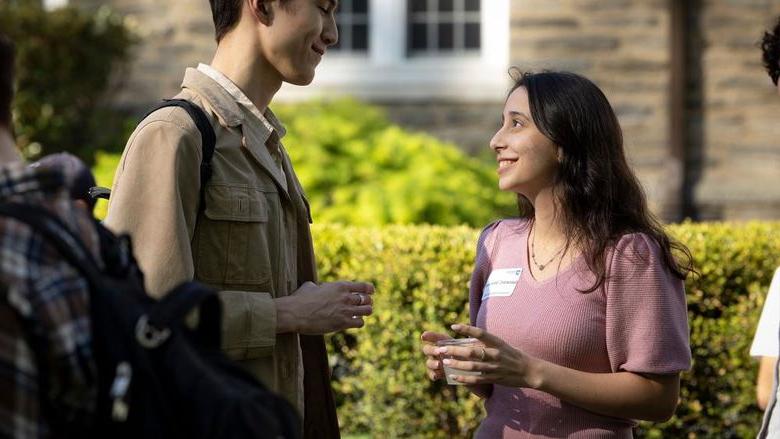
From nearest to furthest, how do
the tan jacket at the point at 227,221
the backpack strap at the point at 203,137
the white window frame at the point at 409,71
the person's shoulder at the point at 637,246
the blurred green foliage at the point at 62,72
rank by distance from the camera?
the tan jacket at the point at 227,221 < the backpack strap at the point at 203,137 < the person's shoulder at the point at 637,246 < the blurred green foliage at the point at 62,72 < the white window frame at the point at 409,71

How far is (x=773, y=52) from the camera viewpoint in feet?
11.2

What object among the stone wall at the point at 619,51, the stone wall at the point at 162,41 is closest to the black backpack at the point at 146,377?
the stone wall at the point at 619,51

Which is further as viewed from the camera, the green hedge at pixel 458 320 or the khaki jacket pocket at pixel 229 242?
the green hedge at pixel 458 320

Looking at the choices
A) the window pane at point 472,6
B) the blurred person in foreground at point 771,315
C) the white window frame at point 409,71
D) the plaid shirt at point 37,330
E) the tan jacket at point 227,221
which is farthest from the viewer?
the window pane at point 472,6

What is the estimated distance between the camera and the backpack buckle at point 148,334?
1.72m

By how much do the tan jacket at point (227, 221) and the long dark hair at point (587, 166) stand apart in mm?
739

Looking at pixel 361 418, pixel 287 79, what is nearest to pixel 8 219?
pixel 287 79

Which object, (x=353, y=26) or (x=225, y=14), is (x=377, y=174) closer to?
(x=353, y=26)

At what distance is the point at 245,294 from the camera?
2.79 m

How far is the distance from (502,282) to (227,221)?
857 millimetres

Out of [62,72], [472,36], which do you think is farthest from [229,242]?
[472,36]

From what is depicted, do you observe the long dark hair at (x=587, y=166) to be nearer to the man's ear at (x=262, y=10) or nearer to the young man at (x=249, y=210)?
the young man at (x=249, y=210)

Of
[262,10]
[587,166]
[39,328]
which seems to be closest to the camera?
[39,328]

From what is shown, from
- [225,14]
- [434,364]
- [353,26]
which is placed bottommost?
[434,364]
